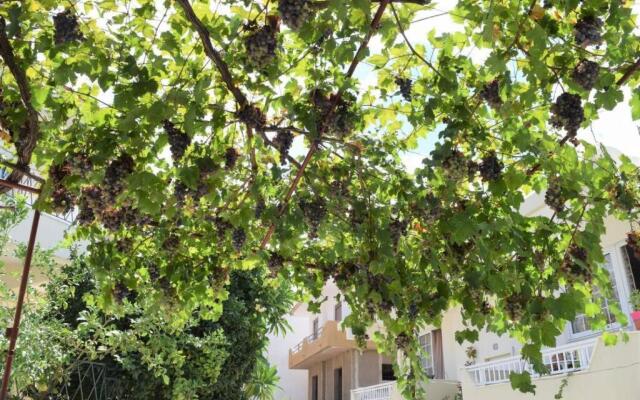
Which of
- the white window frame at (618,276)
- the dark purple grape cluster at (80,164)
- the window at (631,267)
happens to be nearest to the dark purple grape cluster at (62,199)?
the dark purple grape cluster at (80,164)

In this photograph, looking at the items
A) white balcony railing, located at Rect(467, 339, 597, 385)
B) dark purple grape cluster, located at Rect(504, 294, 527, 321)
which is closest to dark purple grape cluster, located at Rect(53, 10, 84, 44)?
dark purple grape cluster, located at Rect(504, 294, 527, 321)

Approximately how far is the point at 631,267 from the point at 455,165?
19.4 feet

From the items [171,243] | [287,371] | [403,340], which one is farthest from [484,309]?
[287,371]

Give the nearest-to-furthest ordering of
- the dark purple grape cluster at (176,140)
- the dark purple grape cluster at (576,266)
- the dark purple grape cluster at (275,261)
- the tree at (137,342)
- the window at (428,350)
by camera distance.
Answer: the dark purple grape cluster at (176,140) → the dark purple grape cluster at (576,266) → the dark purple grape cluster at (275,261) → the tree at (137,342) → the window at (428,350)

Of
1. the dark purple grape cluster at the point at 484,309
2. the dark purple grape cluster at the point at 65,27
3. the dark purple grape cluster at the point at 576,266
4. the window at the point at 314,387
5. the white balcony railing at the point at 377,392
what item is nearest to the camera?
the dark purple grape cluster at the point at 65,27

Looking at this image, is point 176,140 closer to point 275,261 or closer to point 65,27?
point 65,27

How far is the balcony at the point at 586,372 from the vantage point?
6.10m

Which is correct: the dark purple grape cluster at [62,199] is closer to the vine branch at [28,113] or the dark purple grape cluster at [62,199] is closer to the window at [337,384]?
the vine branch at [28,113]

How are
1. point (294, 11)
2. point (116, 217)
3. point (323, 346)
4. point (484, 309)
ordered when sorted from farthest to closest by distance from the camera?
point (323, 346) < point (484, 309) < point (116, 217) < point (294, 11)

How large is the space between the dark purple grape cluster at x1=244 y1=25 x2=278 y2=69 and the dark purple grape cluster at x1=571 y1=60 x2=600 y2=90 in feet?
4.13

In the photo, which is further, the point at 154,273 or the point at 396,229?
the point at 154,273

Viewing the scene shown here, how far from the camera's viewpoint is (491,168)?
2.80m

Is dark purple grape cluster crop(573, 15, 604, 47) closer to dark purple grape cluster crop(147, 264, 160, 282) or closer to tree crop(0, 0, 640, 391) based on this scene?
tree crop(0, 0, 640, 391)

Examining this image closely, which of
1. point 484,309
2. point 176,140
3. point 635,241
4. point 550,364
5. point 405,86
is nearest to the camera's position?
point 176,140
